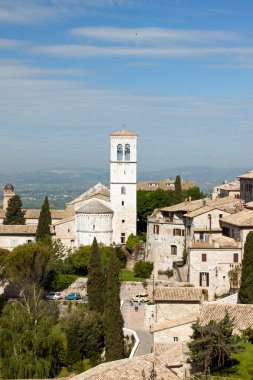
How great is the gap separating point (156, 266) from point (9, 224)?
2187cm

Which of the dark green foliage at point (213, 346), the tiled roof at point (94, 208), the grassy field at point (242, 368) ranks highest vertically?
the tiled roof at point (94, 208)

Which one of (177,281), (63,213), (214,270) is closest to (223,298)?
(214,270)

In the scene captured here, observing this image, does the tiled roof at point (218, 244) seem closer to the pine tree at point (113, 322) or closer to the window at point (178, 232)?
the window at point (178, 232)

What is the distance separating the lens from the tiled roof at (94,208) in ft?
191

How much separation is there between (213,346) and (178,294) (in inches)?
414

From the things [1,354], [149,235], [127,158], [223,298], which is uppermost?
[127,158]

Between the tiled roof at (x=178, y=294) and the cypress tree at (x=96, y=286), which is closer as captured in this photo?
the tiled roof at (x=178, y=294)

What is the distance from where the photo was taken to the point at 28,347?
38062mm

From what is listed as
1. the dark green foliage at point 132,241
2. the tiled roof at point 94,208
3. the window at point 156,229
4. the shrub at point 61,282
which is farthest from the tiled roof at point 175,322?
the tiled roof at point 94,208

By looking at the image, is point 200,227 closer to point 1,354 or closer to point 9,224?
point 1,354

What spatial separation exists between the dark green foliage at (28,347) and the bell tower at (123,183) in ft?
65.9

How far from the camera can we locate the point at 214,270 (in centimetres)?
4528

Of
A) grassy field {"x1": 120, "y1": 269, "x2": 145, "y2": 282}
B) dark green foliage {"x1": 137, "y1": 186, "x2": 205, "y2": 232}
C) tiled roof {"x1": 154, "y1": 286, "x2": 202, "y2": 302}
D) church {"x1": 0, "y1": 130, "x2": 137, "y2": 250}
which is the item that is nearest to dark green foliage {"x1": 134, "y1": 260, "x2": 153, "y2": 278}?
grassy field {"x1": 120, "y1": 269, "x2": 145, "y2": 282}

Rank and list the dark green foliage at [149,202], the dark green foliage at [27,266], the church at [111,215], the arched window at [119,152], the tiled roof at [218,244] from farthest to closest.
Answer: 1. the dark green foliage at [149,202]
2. the arched window at [119,152]
3. the church at [111,215]
4. the dark green foliage at [27,266]
5. the tiled roof at [218,244]
